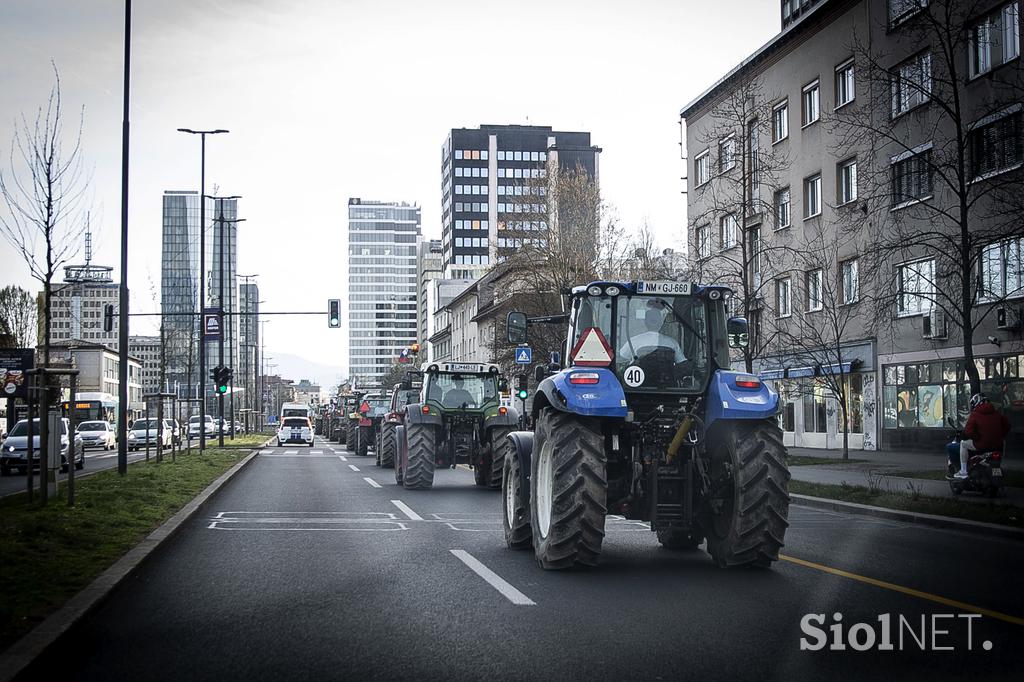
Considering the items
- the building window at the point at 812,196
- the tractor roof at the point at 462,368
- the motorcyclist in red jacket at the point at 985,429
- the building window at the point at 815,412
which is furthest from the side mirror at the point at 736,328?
the building window at the point at 812,196

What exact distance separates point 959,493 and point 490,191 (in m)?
134

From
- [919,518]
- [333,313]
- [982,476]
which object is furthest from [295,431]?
[919,518]

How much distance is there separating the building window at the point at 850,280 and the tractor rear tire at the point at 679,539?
67.5 ft

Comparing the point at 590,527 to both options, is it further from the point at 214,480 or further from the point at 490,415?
the point at 214,480

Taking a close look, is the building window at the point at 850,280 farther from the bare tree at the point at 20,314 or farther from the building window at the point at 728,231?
the bare tree at the point at 20,314

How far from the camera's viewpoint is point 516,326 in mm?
10008

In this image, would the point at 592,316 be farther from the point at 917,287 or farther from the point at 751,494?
the point at 917,287

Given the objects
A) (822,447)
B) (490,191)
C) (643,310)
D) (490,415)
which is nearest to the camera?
(643,310)

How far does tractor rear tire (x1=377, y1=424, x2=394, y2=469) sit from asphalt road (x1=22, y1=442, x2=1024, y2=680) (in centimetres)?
1494

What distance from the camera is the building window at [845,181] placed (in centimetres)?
3524

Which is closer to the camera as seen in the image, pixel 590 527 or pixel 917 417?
pixel 590 527

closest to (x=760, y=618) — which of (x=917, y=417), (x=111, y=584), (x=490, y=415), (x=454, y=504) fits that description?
(x=111, y=584)

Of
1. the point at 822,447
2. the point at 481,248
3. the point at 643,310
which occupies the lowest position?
the point at 822,447

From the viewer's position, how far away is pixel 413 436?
19.7m
